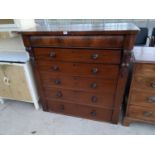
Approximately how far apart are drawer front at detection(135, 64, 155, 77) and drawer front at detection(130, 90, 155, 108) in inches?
7.6

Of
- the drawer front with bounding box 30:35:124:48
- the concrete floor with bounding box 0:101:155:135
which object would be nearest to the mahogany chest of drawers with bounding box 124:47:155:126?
the concrete floor with bounding box 0:101:155:135

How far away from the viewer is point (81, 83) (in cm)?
146

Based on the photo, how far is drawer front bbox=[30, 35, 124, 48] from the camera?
115cm

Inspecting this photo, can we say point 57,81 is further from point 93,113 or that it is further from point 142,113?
point 142,113

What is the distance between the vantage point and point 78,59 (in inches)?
52.0

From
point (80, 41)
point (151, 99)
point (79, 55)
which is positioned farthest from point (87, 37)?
point (151, 99)

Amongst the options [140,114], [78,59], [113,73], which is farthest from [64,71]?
[140,114]

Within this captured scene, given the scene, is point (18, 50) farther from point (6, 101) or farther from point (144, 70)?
point (144, 70)

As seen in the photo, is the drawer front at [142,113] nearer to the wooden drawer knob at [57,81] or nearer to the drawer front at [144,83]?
the drawer front at [144,83]

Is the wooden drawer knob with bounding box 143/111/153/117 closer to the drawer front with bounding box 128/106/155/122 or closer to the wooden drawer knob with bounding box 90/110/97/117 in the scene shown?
the drawer front with bounding box 128/106/155/122

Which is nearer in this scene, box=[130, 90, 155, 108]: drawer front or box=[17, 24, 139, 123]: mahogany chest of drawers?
box=[17, 24, 139, 123]: mahogany chest of drawers

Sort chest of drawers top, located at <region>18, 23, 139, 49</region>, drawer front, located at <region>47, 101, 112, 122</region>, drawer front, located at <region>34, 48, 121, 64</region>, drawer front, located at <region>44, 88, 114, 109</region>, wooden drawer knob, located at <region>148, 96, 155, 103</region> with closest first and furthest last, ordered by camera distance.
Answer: chest of drawers top, located at <region>18, 23, 139, 49</region>
drawer front, located at <region>34, 48, 121, 64</region>
wooden drawer knob, located at <region>148, 96, 155, 103</region>
drawer front, located at <region>44, 88, 114, 109</region>
drawer front, located at <region>47, 101, 112, 122</region>

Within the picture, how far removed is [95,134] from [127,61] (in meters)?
0.86

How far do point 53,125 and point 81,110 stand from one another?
38 cm
